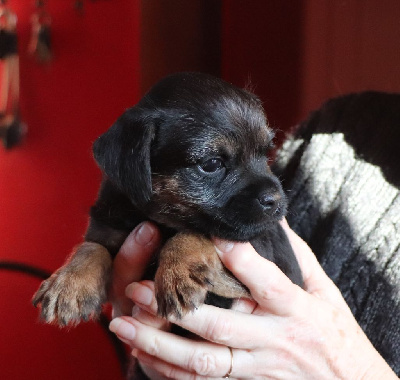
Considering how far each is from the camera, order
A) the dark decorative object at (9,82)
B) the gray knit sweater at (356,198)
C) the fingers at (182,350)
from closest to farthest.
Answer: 1. the fingers at (182,350)
2. the gray knit sweater at (356,198)
3. the dark decorative object at (9,82)

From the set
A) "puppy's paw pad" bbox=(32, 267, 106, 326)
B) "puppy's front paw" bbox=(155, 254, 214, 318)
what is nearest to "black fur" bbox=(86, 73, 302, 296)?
"puppy's front paw" bbox=(155, 254, 214, 318)

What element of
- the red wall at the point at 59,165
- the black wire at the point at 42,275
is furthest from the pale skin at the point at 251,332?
the red wall at the point at 59,165

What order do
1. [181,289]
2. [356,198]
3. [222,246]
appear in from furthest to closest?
[356,198] → [222,246] → [181,289]

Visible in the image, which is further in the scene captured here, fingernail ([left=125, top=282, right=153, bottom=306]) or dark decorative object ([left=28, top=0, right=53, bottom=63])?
dark decorative object ([left=28, top=0, right=53, bottom=63])

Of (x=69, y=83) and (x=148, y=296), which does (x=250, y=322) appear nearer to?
(x=148, y=296)

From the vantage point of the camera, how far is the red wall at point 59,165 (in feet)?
11.1

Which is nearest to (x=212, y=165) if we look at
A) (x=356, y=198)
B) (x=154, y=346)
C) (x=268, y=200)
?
(x=268, y=200)

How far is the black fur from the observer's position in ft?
4.92

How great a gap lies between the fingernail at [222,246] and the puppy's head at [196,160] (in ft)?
0.07

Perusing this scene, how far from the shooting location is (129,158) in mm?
1493

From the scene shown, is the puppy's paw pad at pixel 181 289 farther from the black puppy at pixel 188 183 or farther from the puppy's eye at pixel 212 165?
the puppy's eye at pixel 212 165

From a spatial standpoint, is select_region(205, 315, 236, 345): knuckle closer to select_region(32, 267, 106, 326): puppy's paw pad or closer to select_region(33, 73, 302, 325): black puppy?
select_region(33, 73, 302, 325): black puppy

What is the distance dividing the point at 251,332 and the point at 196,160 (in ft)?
1.70

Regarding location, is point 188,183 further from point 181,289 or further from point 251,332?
point 251,332
